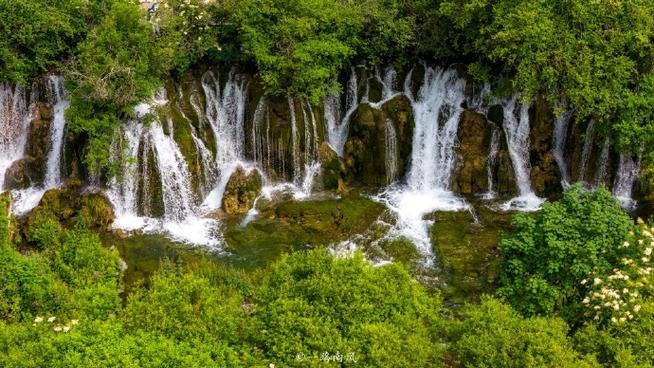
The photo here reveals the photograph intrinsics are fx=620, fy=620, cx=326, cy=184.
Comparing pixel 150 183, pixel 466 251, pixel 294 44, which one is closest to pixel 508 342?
pixel 466 251

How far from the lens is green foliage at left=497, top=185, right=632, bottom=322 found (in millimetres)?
12125

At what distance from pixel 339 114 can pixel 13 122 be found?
11.0 m

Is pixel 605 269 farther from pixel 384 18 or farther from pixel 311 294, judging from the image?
pixel 384 18

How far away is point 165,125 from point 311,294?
12.1 meters

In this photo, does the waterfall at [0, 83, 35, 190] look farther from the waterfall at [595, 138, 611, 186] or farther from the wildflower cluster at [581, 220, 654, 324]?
the waterfall at [595, 138, 611, 186]

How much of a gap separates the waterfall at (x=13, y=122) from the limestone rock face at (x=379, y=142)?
10.8 meters

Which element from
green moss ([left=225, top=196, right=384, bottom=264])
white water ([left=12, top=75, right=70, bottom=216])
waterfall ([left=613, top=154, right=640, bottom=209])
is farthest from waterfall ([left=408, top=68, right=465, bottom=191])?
white water ([left=12, top=75, right=70, bottom=216])

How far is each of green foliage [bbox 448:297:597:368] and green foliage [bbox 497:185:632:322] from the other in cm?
158

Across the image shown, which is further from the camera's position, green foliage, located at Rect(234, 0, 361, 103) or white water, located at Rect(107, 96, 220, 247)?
green foliage, located at Rect(234, 0, 361, 103)

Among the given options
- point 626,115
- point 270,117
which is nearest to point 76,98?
point 270,117

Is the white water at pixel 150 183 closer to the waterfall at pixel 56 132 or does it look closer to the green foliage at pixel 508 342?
the waterfall at pixel 56 132

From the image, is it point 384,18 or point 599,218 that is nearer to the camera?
point 599,218

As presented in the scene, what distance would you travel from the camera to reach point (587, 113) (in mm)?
17812

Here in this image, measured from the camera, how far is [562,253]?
12211 millimetres
